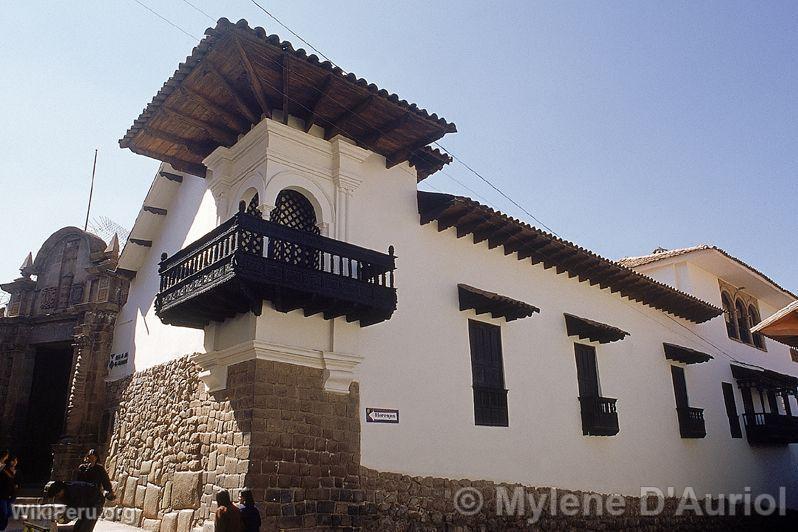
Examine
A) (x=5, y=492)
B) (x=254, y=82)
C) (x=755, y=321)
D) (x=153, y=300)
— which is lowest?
(x=5, y=492)

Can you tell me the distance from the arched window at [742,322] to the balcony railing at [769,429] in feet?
8.75

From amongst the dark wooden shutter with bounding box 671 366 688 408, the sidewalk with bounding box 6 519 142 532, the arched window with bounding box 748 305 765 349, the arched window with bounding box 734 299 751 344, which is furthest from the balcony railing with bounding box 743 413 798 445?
the sidewalk with bounding box 6 519 142 532

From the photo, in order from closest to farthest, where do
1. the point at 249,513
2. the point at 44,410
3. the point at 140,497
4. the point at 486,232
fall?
the point at 249,513
the point at 140,497
the point at 486,232
the point at 44,410

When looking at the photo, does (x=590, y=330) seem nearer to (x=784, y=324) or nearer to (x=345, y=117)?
(x=784, y=324)

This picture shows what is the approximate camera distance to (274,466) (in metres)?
7.58

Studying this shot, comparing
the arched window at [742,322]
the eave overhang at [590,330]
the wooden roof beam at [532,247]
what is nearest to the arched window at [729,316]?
the arched window at [742,322]

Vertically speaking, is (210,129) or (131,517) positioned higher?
(210,129)

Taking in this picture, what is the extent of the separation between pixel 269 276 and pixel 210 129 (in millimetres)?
3184

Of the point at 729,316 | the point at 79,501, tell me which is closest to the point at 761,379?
the point at 729,316

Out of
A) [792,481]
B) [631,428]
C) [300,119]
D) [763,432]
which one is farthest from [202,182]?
[792,481]

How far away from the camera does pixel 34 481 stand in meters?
14.5

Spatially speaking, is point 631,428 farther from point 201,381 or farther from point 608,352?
point 201,381

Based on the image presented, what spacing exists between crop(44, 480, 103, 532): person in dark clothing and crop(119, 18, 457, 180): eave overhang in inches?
200

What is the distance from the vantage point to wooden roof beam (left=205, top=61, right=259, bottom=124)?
26.6 ft
